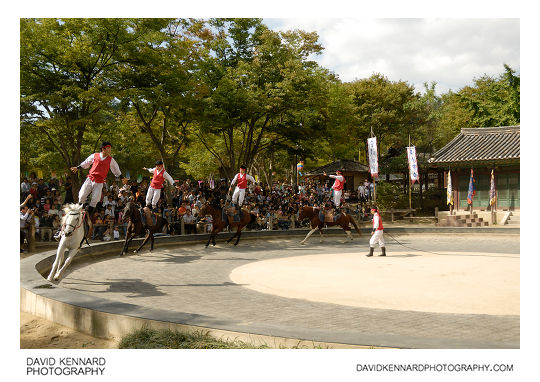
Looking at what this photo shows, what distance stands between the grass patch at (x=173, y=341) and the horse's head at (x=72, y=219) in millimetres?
4371

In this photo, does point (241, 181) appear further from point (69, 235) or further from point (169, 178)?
point (69, 235)

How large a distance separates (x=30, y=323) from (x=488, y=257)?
13.4 metres

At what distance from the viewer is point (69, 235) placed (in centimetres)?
965

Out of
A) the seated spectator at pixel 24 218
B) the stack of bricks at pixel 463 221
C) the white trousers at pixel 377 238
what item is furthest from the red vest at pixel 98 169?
the stack of bricks at pixel 463 221

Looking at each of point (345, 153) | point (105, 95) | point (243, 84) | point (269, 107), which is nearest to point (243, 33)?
point (243, 84)

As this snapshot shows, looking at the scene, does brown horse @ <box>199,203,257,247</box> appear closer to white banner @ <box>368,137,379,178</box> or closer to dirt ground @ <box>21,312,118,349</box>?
dirt ground @ <box>21,312,118,349</box>

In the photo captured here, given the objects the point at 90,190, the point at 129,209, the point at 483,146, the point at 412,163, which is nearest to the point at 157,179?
the point at 129,209

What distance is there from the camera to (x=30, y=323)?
7301mm

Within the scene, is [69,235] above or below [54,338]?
above

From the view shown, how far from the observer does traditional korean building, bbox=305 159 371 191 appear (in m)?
39.6

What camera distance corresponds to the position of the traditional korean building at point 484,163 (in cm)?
3000

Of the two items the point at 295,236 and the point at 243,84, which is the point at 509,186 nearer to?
the point at 295,236

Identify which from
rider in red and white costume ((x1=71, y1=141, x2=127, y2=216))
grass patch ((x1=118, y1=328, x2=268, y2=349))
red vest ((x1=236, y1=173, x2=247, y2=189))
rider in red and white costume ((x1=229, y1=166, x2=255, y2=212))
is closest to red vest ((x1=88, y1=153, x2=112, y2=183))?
rider in red and white costume ((x1=71, y1=141, x2=127, y2=216))

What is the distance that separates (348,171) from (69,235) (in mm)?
32742
